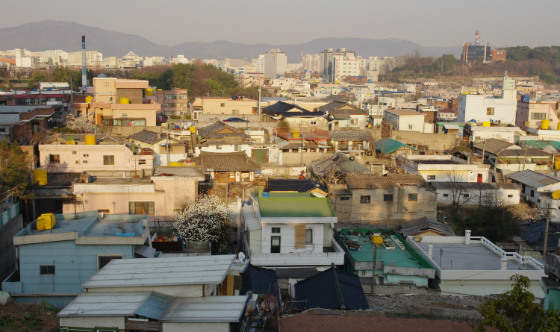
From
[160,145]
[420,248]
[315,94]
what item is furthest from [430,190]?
[315,94]

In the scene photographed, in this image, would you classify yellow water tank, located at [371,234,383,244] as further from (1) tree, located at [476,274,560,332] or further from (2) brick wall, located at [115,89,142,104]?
(2) brick wall, located at [115,89,142,104]

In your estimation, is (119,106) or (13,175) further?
(119,106)

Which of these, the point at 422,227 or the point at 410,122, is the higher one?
the point at 410,122

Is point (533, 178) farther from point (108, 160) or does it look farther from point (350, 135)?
point (108, 160)

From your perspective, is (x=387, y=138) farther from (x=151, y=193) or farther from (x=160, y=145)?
(x=151, y=193)

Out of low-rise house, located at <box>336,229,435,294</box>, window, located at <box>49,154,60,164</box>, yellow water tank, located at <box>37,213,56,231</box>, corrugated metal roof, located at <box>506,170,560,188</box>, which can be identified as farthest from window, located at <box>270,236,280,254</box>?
corrugated metal roof, located at <box>506,170,560,188</box>

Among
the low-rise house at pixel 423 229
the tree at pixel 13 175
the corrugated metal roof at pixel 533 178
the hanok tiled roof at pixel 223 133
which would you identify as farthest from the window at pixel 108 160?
the corrugated metal roof at pixel 533 178

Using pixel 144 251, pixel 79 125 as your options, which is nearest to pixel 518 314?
pixel 144 251
